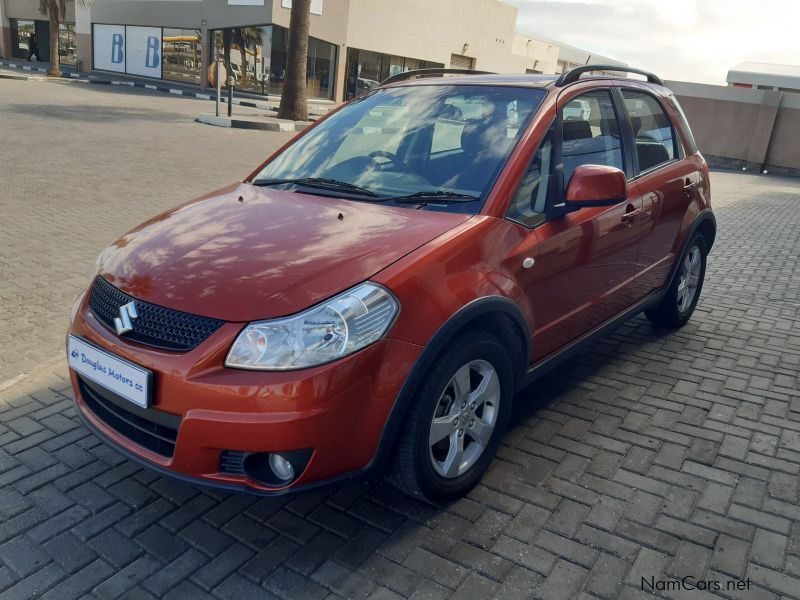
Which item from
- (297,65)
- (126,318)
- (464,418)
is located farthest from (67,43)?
(464,418)

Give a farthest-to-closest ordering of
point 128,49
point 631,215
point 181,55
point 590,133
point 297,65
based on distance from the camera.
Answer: point 128,49, point 181,55, point 297,65, point 631,215, point 590,133

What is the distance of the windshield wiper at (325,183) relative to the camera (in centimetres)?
333

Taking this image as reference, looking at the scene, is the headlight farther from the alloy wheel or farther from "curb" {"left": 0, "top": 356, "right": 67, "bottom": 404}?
"curb" {"left": 0, "top": 356, "right": 67, "bottom": 404}

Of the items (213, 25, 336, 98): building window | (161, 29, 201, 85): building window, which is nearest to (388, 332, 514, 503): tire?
(213, 25, 336, 98): building window

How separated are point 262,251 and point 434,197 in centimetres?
85

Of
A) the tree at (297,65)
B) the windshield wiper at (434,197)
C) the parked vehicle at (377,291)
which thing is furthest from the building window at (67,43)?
the windshield wiper at (434,197)

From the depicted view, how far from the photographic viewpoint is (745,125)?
66.2 ft

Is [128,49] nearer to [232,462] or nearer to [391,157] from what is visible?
[391,157]

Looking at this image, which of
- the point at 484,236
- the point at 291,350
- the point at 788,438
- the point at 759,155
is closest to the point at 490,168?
the point at 484,236

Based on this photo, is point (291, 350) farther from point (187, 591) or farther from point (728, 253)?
point (728, 253)

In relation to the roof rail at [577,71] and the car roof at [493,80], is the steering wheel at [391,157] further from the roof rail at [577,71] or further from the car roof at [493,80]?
the roof rail at [577,71]

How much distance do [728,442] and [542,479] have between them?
1.17 m

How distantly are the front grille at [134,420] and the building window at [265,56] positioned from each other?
98.5 feet

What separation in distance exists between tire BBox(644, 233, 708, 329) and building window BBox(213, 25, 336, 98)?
1109 inches
